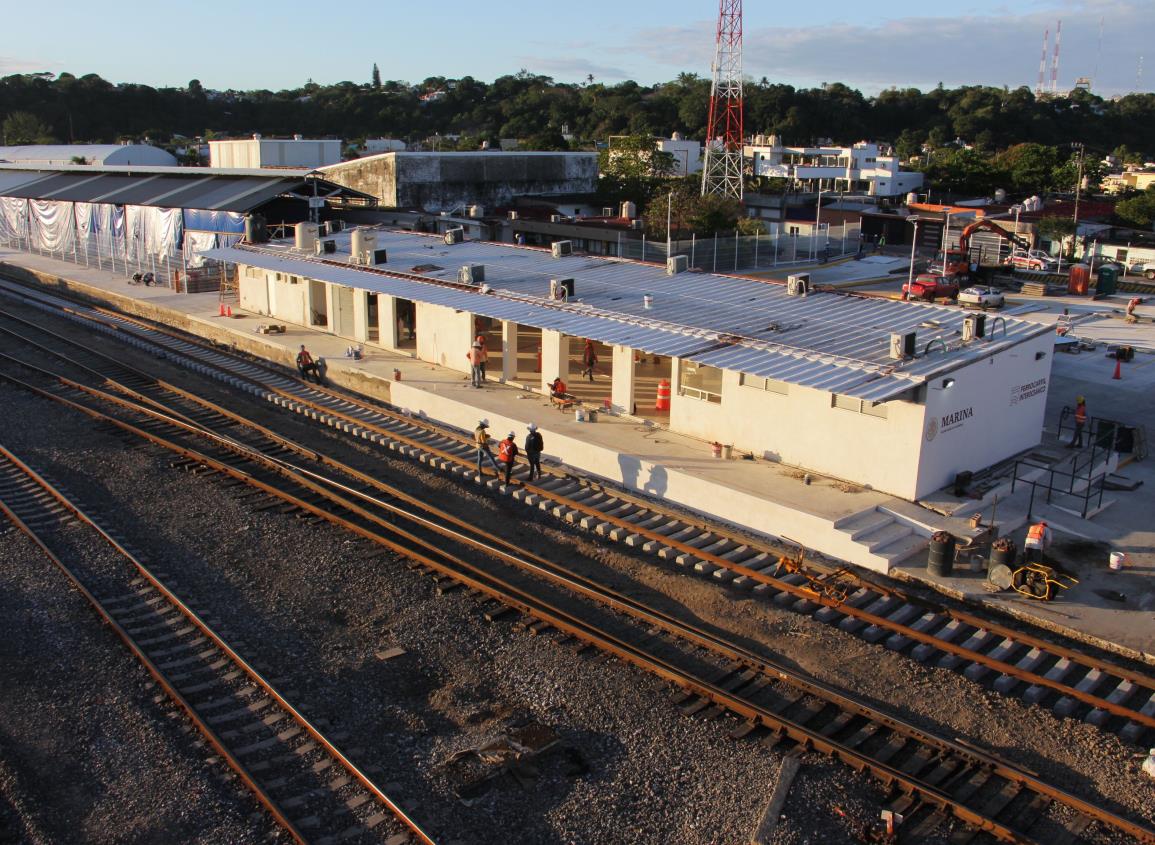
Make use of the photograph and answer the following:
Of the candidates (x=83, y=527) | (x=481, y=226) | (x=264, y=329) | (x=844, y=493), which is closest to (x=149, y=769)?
(x=83, y=527)

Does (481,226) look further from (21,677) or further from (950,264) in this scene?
(21,677)

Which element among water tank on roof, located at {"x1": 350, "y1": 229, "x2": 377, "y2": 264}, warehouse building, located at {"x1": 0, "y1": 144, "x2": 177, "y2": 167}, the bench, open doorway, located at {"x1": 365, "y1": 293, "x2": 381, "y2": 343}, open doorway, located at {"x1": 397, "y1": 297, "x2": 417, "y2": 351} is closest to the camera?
the bench

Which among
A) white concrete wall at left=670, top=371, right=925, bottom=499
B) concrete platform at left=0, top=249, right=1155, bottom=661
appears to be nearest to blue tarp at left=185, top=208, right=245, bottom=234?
concrete platform at left=0, top=249, right=1155, bottom=661

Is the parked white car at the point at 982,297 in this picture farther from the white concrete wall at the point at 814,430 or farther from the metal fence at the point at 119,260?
the metal fence at the point at 119,260

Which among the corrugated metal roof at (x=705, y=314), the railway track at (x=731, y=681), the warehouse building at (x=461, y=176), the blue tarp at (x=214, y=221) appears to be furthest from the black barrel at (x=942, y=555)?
the warehouse building at (x=461, y=176)

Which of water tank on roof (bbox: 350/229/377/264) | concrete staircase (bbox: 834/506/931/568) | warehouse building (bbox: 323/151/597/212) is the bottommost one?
concrete staircase (bbox: 834/506/931/568)

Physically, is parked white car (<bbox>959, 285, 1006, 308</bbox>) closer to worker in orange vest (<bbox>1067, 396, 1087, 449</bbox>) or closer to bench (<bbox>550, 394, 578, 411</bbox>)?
worker in orange vest (<bbox>1067, 396, 1087, 449</bbox>)

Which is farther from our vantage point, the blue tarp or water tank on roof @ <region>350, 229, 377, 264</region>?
the blue tarp
